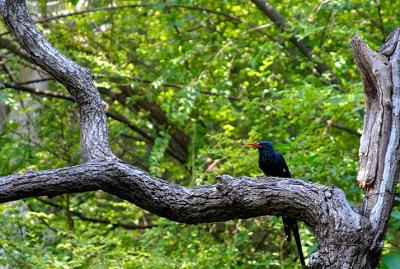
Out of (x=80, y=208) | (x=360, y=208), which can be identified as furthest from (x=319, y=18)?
(x=360, y=208)

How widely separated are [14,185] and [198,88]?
3881mm

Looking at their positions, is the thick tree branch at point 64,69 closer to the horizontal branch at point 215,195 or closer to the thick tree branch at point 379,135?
the horizontal branch at point 215,195

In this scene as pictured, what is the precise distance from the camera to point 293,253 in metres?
5.97

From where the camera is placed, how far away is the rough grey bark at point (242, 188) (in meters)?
3.14

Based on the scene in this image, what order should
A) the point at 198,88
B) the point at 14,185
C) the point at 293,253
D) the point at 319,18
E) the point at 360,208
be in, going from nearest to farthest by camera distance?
the point at 14,185
the point at 360,208
the point at 293,253
the point at 198,88
the point at 319,18

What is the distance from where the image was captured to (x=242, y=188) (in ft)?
10.6

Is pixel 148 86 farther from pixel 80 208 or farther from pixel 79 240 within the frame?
pixel 79 240

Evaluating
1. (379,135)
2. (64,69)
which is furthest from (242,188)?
(64,69)

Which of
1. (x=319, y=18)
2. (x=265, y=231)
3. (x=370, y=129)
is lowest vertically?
(x=370, y=129)

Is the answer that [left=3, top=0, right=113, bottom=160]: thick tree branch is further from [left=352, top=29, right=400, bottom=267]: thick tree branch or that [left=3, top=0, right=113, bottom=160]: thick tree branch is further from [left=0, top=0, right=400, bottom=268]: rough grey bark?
[left=352, top=29, right=400, bottom=267]: thick tree branch

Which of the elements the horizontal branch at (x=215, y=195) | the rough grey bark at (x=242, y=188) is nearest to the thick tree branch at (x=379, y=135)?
the rough grey bark at (x=242, y=188)

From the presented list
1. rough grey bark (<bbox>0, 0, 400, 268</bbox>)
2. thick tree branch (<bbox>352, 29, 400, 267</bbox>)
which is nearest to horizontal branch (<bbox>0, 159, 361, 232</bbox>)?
rough grey bark (<bbox>0, 0, 400, 268</bbox>)

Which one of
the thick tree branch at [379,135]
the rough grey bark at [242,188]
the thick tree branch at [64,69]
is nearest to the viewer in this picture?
the rough grey bark at [242,188]

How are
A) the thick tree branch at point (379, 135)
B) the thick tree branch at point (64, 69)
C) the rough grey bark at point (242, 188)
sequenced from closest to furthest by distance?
the rough grey bark at point (242, 188), the thick tree branch at point (379, 135), the thick tree branch at point (64, 69)
